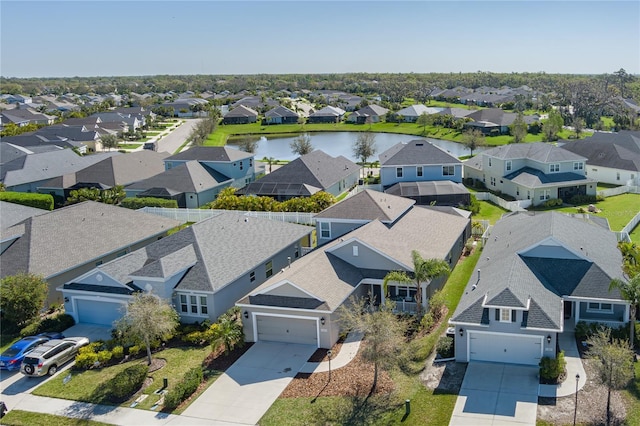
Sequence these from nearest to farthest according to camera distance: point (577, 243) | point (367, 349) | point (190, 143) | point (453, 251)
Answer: point (367, 349), point (577, 243), point (453, 251), point (190, 143)

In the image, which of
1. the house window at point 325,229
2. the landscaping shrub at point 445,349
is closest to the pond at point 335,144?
the house window at point 325,229

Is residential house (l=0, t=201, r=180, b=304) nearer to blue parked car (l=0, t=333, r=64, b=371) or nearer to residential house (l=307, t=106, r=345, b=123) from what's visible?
blue parked car (l=0, t=333, r=64, b=371)

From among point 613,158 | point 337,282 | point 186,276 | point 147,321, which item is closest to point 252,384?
point 147,321

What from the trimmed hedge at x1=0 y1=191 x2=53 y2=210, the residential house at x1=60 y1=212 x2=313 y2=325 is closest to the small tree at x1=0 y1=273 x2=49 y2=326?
the residential house at x1=60 y1=212 x2=313 y2=325

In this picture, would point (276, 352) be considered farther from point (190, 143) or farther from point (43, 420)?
point (190, 143)

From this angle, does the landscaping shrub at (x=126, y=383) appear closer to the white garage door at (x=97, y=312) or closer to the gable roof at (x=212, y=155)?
the white garage door at (x=97, y=312)

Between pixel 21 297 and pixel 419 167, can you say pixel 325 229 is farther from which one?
pixel 419 167

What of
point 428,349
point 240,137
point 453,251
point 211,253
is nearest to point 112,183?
point 211,253
